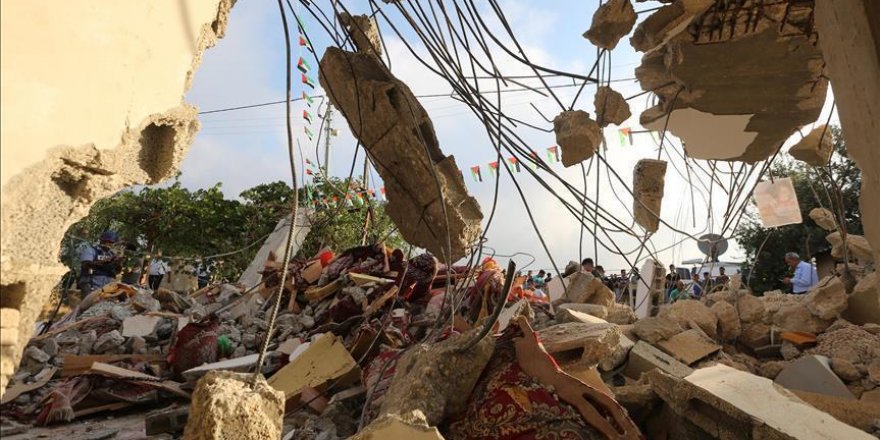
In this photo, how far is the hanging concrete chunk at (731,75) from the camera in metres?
4.08

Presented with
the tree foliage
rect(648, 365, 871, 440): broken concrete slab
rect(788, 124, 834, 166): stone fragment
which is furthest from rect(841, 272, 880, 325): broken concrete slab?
the tree foliage

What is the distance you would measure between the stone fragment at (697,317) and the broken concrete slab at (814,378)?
93 cm

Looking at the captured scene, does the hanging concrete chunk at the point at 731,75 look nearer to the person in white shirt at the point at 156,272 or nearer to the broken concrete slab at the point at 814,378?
the broken concrete slab at the point at 814,378

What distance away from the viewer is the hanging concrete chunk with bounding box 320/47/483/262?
3574 millimetres

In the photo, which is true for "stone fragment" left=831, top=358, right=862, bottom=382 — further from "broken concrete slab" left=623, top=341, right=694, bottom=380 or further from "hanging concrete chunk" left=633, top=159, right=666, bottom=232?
"hanging concrete chunk" left=633, top=159, right=666, bottom=232

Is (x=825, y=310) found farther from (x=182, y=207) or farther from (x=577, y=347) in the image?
(x=182, y=207)

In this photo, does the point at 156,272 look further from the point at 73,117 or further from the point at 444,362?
the point at 73,117

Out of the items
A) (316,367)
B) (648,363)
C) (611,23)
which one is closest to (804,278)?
(648,363)

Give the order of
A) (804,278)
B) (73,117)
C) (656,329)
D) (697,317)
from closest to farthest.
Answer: (73,117) → (656,329) → (697,317) → (804,278)

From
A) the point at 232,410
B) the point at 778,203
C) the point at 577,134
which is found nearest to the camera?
the point at 232,410

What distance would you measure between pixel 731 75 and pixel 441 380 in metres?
3.48

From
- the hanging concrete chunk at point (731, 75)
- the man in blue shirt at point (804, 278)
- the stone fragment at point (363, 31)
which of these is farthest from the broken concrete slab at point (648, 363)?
the man in blue shirt at point (804, 278)

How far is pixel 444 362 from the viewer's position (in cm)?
327

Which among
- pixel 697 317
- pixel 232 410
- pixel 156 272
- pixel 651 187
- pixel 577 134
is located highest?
pixel 577 134
